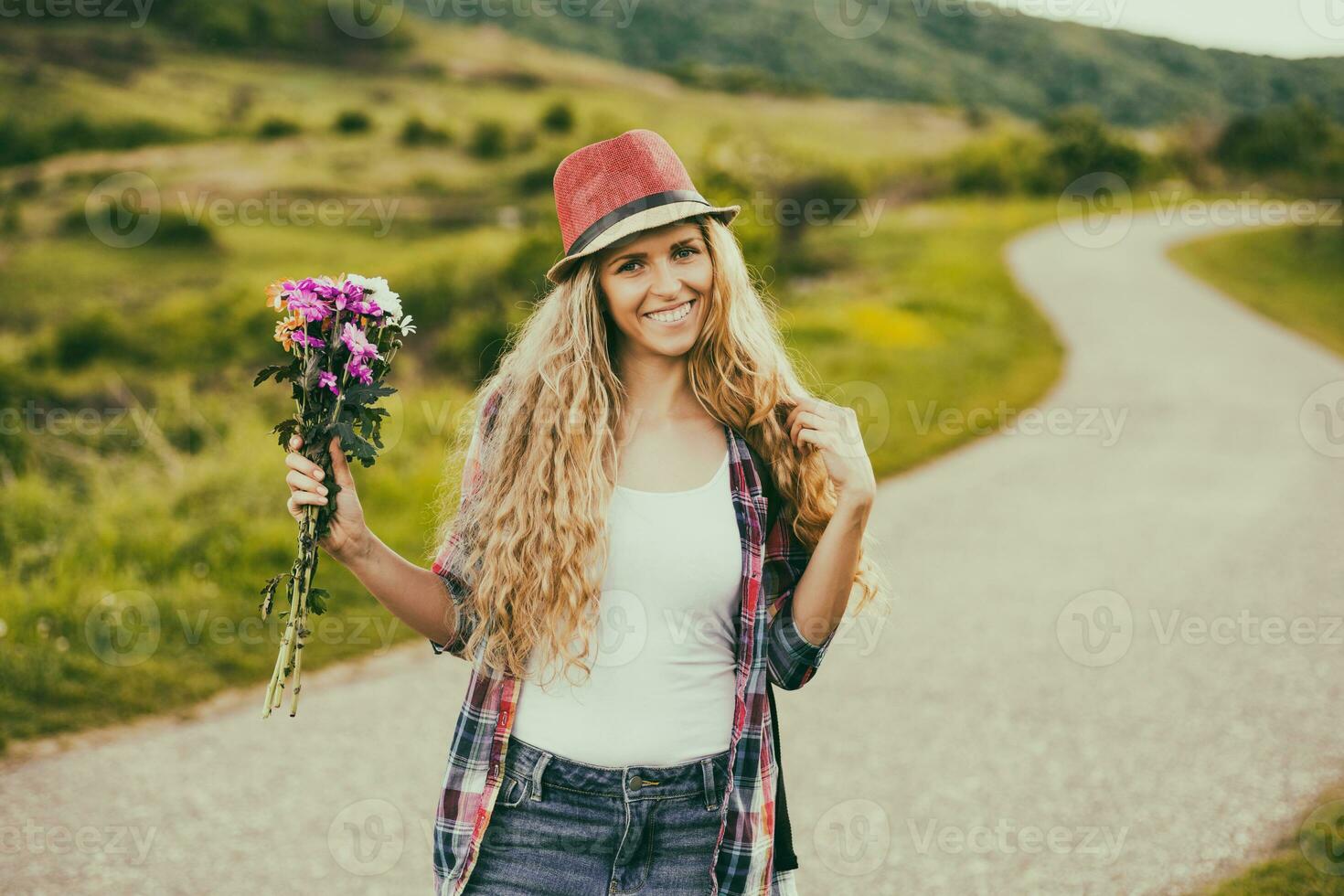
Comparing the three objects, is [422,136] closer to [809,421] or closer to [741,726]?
[809,421]

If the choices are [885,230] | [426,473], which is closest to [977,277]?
[885,230]

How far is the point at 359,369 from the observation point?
2.07m

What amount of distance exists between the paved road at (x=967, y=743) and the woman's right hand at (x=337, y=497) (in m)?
2.22

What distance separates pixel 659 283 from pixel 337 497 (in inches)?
29.9

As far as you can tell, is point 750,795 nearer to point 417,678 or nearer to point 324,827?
point 324,827

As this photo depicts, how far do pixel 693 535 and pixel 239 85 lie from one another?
141 feet

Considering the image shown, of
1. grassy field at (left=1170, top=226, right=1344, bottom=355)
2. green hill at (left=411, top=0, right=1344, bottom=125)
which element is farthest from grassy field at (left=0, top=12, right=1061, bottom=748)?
green hill at (left=411, top=0, right=1344, bottom=125)

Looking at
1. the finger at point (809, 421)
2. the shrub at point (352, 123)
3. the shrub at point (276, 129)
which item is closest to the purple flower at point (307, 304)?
the finger at point (809, 421)

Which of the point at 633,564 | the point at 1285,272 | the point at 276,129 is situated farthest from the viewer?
the point at 276,129

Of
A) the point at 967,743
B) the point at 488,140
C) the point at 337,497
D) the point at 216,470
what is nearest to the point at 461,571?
the point at 337,497

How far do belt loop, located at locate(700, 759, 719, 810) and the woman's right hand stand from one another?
77cm

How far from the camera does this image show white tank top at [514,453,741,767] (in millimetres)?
1967

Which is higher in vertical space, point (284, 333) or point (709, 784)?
point (284, 333)

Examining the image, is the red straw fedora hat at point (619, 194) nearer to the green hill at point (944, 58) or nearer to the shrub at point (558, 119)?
the shrub at point (558, 119)
